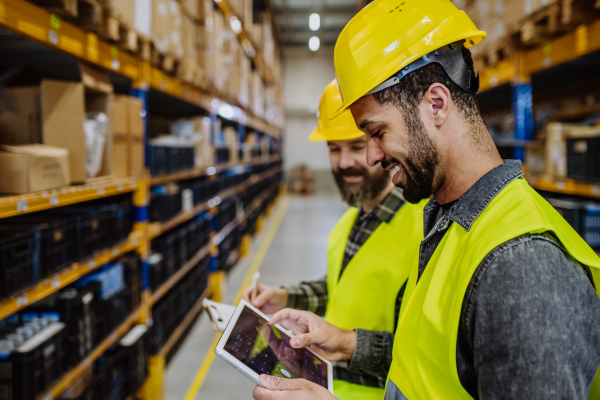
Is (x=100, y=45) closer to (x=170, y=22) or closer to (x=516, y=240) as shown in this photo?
(x=170, y=22)

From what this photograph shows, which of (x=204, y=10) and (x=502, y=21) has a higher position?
(x=204, y=10)

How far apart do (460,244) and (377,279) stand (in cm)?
73

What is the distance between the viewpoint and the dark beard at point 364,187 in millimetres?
1884

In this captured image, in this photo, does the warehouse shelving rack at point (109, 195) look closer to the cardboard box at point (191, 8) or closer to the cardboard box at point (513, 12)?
the cardboard box at point (191, 8)

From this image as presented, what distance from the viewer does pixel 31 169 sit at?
5.70 feet

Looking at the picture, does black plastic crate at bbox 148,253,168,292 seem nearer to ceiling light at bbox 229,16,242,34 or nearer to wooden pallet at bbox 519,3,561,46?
wooden pallet at bbox 519,3,561,46

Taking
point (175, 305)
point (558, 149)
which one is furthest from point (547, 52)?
point (175, 305)

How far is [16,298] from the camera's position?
5.52 ft

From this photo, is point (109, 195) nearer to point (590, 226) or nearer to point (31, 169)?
point (31, 169)

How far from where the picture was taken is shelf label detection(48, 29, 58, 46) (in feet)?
5.86

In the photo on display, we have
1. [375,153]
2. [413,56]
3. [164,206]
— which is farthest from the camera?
[164,206]

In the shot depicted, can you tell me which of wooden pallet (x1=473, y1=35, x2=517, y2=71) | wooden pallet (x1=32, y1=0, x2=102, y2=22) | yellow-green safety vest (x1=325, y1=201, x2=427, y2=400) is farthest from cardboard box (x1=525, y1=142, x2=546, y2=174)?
wooden pallet (x1=32, y1=0, x2=102, y2=22)

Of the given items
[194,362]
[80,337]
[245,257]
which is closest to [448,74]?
[80,337]

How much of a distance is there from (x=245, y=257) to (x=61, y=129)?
18.5 ft
